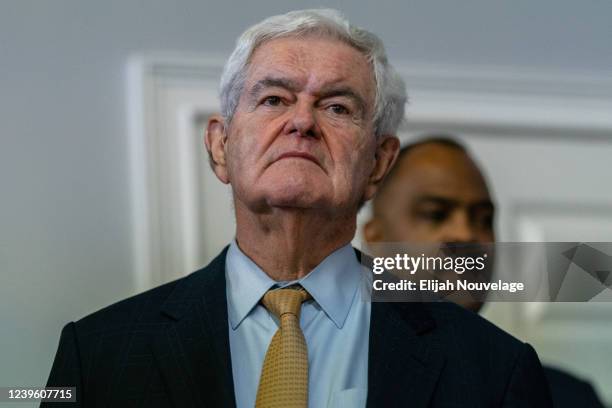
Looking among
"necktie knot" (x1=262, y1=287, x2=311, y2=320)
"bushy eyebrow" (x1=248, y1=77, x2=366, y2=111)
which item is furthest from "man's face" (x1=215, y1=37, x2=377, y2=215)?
"necktie knot" (x1=262, y1=287, x2=311, y2=320)

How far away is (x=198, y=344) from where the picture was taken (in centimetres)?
130

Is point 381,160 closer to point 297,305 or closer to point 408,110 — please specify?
point 297,305

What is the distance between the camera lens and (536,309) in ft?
7.71

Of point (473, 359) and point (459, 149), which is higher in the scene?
point (459, 149)

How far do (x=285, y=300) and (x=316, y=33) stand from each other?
35cm

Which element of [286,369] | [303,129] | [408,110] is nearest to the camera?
[286,369]

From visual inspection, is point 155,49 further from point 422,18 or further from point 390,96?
point 390,96

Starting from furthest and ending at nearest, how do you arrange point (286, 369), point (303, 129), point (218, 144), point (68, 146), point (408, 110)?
point (408, 110) → point (68, 146) → point (218, 144) → point (303, 129) → point (286, 369)

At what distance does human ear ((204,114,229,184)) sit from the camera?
149 cm

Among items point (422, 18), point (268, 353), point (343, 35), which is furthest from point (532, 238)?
point (268, 353)

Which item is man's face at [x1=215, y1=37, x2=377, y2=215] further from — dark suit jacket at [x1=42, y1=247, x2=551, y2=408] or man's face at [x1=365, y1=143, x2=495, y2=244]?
man's face at [x1=365, y1=143, x2=495, y2=244]

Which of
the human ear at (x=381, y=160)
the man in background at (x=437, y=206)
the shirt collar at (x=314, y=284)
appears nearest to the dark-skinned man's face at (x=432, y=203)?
the man in background at (x=437, y=206)

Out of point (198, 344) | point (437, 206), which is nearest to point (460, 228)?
point (437, 206)

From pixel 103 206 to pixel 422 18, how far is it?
756 mm
